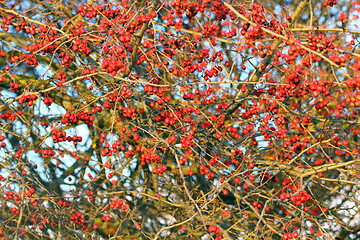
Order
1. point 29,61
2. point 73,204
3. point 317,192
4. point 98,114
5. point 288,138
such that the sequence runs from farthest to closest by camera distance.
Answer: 1. point 317,192
2. point 98,114
3. point 288,138
4. point 73,204
5. point 29,61

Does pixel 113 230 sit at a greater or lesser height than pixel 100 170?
lesser

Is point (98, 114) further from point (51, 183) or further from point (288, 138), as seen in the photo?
point (288, 138)

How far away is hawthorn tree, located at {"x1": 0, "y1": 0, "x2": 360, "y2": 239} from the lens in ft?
13.2

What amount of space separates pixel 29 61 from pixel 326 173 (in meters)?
3.85

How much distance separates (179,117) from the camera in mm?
4645

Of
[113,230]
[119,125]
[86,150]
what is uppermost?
Answer: [119,125]

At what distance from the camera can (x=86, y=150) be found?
6.19 m

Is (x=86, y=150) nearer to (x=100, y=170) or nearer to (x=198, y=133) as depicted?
(x=100, y=170)

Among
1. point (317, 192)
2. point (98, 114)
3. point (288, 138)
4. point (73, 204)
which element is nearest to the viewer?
point (73, 204)

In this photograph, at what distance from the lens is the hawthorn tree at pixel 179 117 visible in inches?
159

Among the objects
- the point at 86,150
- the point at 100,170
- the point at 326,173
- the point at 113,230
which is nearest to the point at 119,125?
the point at 100,170

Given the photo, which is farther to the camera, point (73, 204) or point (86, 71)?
point (73, 204)

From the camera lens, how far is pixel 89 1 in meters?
5.32

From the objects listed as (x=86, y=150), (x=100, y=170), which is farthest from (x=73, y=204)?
(x=86, y=150)
